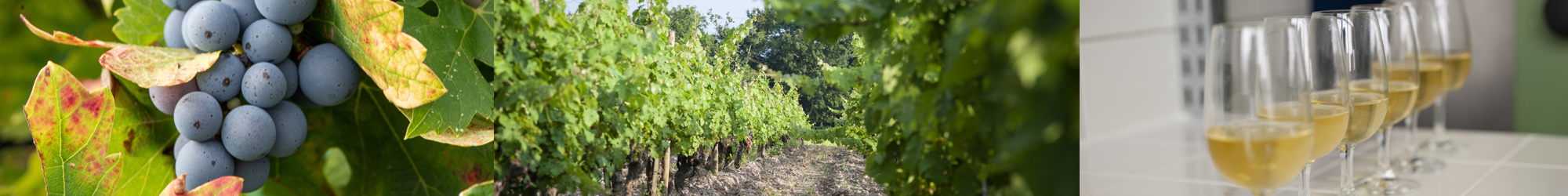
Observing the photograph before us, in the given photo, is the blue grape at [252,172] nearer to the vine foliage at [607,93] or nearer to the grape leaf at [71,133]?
the grape leaf at [71,133]

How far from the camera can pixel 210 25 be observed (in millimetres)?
562

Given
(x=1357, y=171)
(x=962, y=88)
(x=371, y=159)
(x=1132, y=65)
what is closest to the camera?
(x=962, y=88)

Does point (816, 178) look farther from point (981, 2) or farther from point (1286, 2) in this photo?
point (1286, 2)

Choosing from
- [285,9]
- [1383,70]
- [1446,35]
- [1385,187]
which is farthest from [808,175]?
[1446,35]

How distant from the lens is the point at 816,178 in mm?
516

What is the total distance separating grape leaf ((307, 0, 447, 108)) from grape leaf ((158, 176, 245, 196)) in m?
0.16

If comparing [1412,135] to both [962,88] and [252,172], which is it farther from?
[252,172]

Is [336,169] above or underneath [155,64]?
underneath

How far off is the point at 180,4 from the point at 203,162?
0.13 meters

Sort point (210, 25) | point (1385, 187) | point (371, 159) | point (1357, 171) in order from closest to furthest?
point (210, 25)
point (371, 159)
point (1385, 187)
point (1357, 171)

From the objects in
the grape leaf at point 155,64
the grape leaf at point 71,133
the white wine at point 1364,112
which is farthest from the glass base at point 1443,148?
the grape leaf at point 71,133

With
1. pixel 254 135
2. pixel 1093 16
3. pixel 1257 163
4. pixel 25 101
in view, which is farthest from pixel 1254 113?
pixel 1093 16

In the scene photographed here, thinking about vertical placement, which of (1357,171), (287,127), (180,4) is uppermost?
(180,4)

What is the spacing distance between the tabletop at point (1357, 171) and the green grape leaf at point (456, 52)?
47 cm
